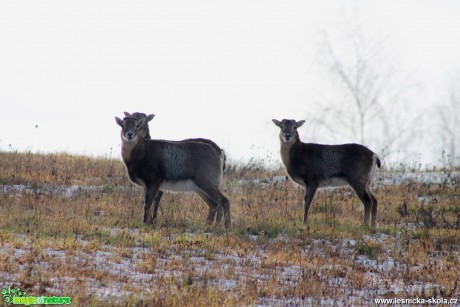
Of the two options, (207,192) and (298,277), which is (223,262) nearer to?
(298,277)

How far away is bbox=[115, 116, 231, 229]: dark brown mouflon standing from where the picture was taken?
48.8ft

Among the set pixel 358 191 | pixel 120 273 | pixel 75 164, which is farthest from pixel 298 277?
pixel 75 164

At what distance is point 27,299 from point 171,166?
7352 mm

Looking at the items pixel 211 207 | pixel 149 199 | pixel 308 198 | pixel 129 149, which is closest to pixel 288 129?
pixel 308 198

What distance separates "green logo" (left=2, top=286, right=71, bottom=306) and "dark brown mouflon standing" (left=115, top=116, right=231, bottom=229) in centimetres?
670

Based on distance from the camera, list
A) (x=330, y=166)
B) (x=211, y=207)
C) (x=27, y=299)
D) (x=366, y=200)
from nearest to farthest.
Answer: (x=27, y=299) < (x=211, y=207) < (x=366, y=200) < (x=330, y=166)

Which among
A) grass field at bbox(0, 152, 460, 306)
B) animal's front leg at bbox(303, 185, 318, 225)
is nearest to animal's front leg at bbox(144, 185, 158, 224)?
grass field at bbox(0, 152, 460, 306)

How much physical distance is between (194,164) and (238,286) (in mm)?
5894

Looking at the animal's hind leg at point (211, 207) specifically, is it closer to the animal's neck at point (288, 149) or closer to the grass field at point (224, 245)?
the grass field at point (224, 245)

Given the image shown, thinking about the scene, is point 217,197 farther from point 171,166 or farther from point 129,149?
point 129,149

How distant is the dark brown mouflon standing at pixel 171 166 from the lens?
586 inches

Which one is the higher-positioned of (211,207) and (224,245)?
(211,207)

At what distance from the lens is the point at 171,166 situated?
49.2 ft

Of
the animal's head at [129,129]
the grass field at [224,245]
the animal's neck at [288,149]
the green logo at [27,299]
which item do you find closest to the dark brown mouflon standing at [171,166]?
the animal's head at [129,129]
